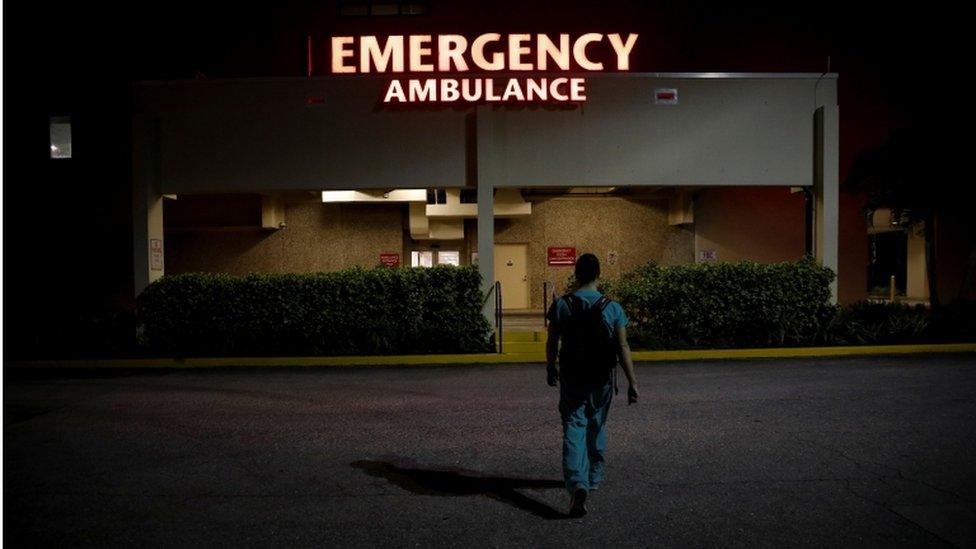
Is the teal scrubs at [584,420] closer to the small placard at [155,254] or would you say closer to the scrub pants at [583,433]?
the scrub pants at [583,433]

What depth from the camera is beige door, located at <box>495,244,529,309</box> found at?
20.8 metres

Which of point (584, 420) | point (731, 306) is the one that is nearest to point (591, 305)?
point (584, 420)

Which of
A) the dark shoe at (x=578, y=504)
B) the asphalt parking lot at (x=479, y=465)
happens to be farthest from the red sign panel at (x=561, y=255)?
the dark shoe at (x=578, y=504)

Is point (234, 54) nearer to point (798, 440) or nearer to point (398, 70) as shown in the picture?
point (398, 70)

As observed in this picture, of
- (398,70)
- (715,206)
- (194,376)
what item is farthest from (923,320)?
(194,376)

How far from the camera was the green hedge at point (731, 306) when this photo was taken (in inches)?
543

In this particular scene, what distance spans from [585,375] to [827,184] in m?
12.6

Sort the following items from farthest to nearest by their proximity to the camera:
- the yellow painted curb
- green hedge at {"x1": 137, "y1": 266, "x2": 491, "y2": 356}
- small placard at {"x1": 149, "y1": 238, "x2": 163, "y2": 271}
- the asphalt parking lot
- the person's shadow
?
small placard at {"x1": 149, "y1": 238, "x2": 163, "y2": 271} < green hedge at {"x1": 137, "y1": 266, "x2": 491, "y2": 356} < the yellow painted curb < the person's shadow < the asphalt parking lot

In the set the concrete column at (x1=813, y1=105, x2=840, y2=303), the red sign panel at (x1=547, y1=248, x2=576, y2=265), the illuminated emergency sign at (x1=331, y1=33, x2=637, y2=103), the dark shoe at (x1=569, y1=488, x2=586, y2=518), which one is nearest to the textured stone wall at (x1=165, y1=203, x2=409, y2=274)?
the red sign panel at (x1=547, y1=248, x2=576, y2=265)

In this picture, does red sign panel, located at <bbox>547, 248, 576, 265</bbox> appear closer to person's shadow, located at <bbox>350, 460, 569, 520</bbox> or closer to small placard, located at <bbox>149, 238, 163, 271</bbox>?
small placard, located at <bbox>149, 238, 163, 271</bbox>

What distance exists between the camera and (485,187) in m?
14.8

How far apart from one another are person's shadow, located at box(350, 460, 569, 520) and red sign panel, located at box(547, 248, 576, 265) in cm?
1488

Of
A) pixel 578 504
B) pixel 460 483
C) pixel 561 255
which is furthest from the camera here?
pixel 561 255

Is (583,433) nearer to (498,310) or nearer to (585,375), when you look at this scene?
(585,375)
